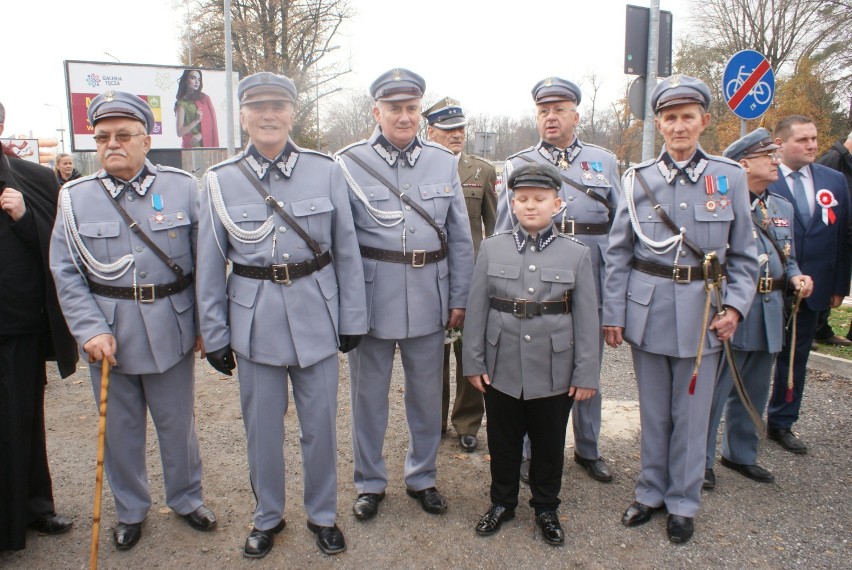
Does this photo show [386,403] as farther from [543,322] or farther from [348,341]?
[543,322]

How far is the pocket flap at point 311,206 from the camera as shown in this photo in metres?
3.08

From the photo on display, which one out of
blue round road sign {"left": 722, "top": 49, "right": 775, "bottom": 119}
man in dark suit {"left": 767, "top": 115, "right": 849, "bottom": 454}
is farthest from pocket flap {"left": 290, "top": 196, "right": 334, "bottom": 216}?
blue round road sign {"left": 722, "top": 49, "right": 775, "bottom": 119}

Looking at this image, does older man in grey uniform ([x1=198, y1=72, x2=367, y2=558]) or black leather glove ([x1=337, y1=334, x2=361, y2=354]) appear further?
black leather glove ([x1=337, y1=334, x2=361, y2=354])

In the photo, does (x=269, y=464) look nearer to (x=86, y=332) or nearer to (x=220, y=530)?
(x=220, y=530)

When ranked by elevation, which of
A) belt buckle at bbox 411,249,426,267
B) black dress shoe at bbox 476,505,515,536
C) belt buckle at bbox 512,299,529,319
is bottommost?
black dress shoe at bbox 476,505,515,536

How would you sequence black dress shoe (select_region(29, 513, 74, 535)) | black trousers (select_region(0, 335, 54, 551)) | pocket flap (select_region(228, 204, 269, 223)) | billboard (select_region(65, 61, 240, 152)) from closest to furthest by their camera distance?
1. pocket flap (select_region(228, 204, 269, 223))
2. black trousers (select_region(0, 335, 54, 551))
3. black dress shoe (select_region(29, 513, 74, 535))
4. billboard (select_region(65, 61, 240, 152))

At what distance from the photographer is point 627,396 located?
5.29 m

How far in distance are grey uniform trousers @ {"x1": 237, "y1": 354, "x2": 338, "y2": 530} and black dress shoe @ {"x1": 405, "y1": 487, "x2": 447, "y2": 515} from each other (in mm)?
529

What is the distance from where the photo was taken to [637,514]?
3391 millimetres

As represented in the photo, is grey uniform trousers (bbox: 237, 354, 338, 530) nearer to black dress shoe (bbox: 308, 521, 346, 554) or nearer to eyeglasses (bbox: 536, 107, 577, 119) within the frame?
black dress shoe (bbox: 308, 521, 346, 554)

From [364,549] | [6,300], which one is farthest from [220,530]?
[6,300]

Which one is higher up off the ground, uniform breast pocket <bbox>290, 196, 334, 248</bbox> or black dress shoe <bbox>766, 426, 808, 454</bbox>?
uniform breast pocket <bbox>290, 196, 334, 248</bbox>

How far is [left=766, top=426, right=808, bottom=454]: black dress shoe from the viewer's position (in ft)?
13.7

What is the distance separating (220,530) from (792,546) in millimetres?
2777
